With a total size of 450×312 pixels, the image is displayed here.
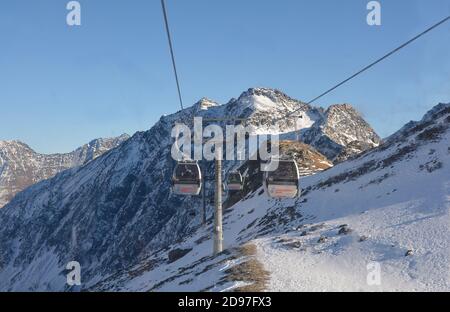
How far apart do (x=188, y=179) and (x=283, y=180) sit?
4.97 metres

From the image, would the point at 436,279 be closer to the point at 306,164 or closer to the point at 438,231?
the point at 438,231

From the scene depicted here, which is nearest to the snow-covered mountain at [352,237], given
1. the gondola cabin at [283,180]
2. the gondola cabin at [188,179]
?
the gondola cabin at [283,180]

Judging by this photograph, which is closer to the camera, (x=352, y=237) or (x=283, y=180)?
(x=283, y=180)

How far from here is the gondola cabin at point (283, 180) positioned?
25.5m

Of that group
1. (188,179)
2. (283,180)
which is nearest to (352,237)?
(283,180)

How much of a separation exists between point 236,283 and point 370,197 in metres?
18.6

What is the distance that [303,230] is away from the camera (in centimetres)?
3356

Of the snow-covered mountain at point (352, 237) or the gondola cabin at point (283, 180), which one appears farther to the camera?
the gondola cabin at point (283, 180)

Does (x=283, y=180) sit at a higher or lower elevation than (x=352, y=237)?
higher

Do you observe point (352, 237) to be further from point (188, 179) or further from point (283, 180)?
point (188, 179)

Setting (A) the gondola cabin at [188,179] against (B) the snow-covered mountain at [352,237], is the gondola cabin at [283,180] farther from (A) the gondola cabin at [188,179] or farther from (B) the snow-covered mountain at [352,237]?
(A) the gondola cabin at [188,179]

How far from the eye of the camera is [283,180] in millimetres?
25469

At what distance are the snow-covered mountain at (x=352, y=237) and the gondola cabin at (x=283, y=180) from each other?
11.5 feet
